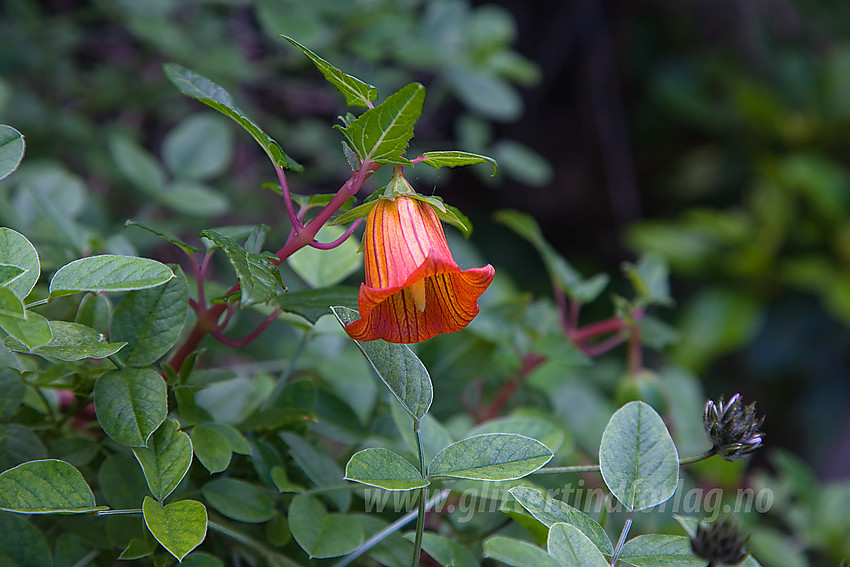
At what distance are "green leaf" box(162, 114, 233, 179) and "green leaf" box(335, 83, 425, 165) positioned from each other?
81cm

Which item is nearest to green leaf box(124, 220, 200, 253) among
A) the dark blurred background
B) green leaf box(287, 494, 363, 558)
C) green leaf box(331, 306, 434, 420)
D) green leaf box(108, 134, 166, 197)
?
green leaf box(331, 306, 434, 420)

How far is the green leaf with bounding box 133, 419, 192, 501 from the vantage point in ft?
1.64

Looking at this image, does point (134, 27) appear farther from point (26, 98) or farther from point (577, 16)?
point (577, 16)

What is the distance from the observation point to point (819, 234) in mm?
2520

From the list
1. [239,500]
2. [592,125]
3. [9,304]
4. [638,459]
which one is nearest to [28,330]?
[9,304]

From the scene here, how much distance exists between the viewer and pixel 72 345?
0.50 meters

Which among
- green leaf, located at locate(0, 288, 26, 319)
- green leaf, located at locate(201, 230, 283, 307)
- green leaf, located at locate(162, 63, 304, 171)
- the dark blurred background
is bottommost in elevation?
the dark blurred background

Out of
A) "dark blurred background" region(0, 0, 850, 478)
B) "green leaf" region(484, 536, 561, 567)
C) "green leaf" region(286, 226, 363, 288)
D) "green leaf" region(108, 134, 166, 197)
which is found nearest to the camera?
"green leaf" region(484, 536, 561, 567)

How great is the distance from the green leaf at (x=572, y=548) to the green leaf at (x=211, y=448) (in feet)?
0.91

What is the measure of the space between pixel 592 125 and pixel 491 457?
271 cm

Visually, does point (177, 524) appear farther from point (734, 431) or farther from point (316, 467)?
point (734, 431)

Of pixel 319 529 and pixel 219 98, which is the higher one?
pixel 219 98

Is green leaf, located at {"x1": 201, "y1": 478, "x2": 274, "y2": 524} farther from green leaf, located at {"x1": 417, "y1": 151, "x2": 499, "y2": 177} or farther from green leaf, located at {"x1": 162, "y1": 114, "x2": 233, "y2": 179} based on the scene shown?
green leaf, located at {"x1": 162, "y1": 114, "x2": 233, "y2": 179}

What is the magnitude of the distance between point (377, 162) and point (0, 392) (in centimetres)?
39
